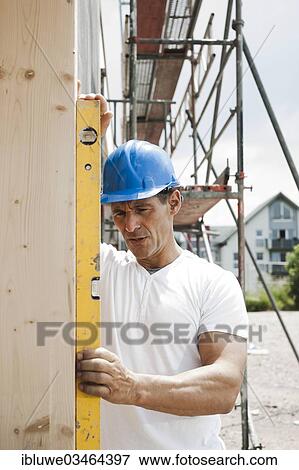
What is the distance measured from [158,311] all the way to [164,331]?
8 cm

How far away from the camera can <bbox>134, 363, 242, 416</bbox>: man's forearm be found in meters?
1.72

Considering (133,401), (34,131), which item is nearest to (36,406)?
(133,401)

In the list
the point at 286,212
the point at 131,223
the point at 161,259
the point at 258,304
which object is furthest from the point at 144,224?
the point at 286,212

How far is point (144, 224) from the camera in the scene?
7.18 ft

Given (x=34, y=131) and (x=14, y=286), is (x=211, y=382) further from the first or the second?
(x=34, y=131)

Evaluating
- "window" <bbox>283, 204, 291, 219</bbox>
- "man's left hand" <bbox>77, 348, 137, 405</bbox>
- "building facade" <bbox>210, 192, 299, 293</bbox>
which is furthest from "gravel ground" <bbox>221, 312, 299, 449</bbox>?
"window" <bbox>283, 204, 291, 219</bbox>

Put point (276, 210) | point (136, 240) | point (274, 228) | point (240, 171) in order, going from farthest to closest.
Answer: point (276, 210) → point (274, 228) → point (240, 171) → point (136, 240)

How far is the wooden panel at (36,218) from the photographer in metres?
1.47

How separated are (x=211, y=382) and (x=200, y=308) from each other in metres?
0.35

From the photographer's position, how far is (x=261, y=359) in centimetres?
1352

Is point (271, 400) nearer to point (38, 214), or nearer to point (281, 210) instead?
point (38, 214)

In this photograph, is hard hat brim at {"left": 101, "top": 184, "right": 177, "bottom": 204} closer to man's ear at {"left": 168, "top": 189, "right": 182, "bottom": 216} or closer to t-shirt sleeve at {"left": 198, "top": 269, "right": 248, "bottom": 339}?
man's ear at {"left": 168, "top": 189, "right": 182, "bottom": 216}

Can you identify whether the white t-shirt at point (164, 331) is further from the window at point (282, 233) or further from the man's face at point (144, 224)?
the window at point (282, 233)

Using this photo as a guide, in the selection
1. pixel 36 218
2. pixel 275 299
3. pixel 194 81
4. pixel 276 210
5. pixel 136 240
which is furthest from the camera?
pixel 276 210
